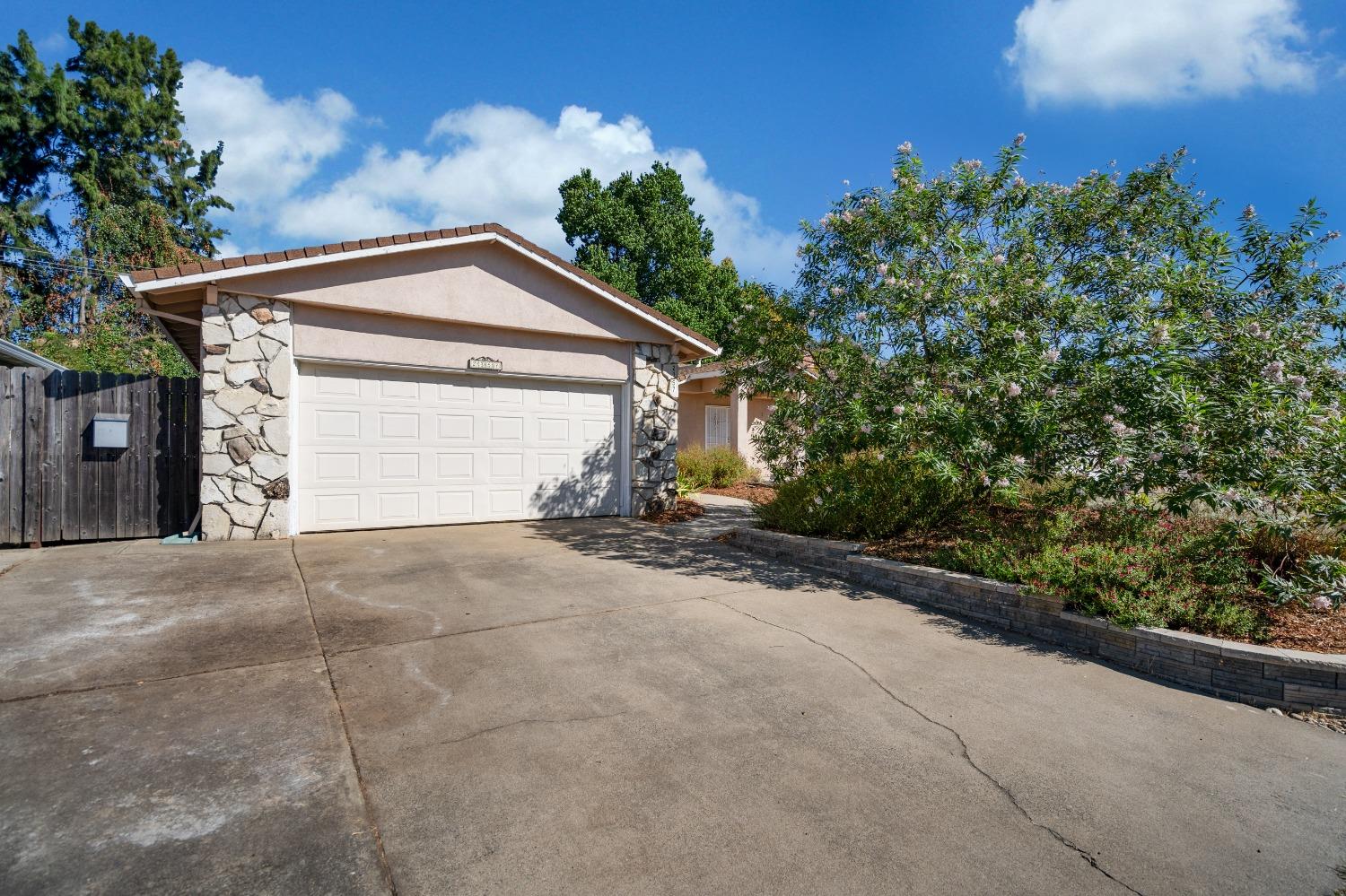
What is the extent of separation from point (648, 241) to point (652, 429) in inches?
576

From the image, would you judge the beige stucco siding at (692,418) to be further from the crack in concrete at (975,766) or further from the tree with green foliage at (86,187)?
the tree with green foliage at (86,187)

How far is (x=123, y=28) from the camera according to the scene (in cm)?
2616

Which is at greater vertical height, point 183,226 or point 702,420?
point 183,226

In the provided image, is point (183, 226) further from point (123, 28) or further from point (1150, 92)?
point (1150, 92)

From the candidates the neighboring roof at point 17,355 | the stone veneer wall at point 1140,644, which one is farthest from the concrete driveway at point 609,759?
the neighboring roof at point 17,355

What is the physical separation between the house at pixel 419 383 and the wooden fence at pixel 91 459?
1.81 feet

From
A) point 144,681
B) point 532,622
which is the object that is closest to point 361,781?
point 144,681

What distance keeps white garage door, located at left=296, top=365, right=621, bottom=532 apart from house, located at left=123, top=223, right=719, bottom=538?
2cm

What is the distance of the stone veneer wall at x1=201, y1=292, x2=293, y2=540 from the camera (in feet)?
26.5

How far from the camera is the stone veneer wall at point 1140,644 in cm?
398

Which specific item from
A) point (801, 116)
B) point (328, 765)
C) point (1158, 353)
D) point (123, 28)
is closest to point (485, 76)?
point (801, 116)

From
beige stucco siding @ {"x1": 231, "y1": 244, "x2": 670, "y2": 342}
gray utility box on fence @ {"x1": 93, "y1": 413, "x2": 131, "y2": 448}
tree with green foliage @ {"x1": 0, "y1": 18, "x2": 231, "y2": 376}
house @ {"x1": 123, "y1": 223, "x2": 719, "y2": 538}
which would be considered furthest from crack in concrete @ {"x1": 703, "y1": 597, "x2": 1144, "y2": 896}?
tree with green foliage @ {"x1": 0, "y1": 18, "x2": 231, "y2": 376}

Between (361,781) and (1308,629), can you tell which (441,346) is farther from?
(1308,629)

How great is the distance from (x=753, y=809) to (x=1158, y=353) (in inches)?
197
